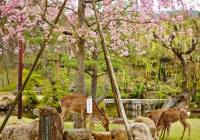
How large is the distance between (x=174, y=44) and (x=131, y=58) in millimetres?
7544

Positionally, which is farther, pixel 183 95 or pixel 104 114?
pixel 183 95

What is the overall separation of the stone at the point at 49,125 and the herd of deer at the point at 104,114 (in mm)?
586

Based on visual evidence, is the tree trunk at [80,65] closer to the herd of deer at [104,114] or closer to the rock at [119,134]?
the herd of deer at [104,114]

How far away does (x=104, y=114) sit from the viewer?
18.0 feet

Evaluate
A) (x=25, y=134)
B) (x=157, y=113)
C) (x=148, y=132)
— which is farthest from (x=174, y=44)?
(x=25, y=134)

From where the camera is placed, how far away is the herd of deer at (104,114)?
5.40 meters

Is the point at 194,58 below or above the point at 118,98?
above

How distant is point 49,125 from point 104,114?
1217 millimetres

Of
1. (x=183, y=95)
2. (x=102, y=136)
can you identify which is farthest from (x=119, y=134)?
(x=183, y=95)

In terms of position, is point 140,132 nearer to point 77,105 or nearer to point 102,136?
point 102,136

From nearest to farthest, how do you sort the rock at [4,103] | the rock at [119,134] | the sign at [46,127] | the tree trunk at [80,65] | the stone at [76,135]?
the sign at [46,127], the stone at [76,135], the rock at [119,134], the tree trunk at [80,65], the rock at [4,103]

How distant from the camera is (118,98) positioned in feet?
12.3

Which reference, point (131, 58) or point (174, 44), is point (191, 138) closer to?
point (174, 44)

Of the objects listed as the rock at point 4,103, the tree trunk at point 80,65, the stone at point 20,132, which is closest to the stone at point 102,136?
the stone at point 20,132
